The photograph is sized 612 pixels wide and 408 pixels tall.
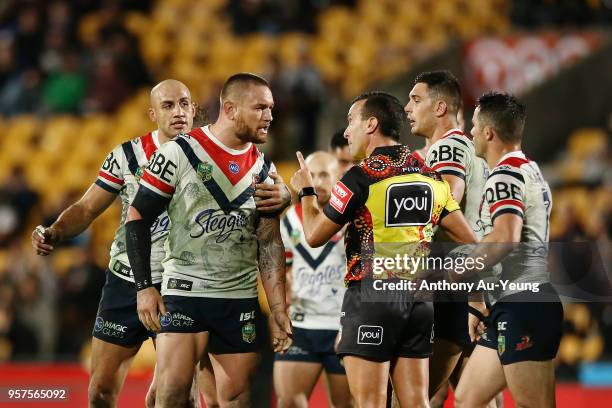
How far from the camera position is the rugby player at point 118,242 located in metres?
6.81

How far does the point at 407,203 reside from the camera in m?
5.89

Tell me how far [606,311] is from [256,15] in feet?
27.2

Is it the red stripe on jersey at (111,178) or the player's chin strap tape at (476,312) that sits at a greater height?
the red stripe on jersey at (111,178)

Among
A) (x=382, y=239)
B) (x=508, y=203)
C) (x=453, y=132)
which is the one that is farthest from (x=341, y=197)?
(x=453, y=132)

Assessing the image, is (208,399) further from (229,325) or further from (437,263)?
(437,263)

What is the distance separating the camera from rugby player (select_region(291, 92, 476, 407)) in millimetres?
5848

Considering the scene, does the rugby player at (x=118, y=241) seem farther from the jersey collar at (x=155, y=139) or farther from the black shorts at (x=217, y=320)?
the black shorts at (x=217, y=320)

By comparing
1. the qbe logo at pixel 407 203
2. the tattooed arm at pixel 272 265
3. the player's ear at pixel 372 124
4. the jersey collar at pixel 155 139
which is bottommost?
the tattooed arm at pixel 272 265

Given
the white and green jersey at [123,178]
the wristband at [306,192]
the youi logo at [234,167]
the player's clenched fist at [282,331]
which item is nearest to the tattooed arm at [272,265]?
the player's clenched fist at [282,331]

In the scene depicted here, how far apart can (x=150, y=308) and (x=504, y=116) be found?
2.56m

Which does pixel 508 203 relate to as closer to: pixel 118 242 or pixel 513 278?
pixel 513 278

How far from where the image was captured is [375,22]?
Result: 17.3 meters

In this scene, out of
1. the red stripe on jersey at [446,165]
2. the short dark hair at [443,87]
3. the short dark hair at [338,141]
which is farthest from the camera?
the short dark hair at [338,141]

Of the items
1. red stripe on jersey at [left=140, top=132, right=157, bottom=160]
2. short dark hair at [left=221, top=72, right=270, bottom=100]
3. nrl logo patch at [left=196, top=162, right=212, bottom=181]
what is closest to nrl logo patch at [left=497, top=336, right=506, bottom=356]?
nrl logo patch at [left=196, top=162, right=212, bottom=181]
